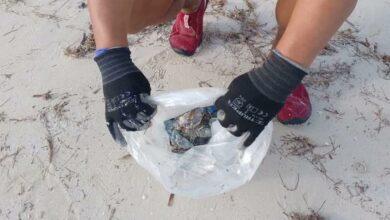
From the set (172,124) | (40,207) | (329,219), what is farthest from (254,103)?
(40,207)

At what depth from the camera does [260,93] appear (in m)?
1.04

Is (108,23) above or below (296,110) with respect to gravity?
above

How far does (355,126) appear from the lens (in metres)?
1.43

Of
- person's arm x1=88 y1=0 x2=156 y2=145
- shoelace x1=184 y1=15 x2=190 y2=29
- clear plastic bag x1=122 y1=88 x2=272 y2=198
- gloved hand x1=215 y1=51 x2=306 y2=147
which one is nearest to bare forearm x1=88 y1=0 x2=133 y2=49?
person's arm x1=88 y1=0 x2=156 y2=145

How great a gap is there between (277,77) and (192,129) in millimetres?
275

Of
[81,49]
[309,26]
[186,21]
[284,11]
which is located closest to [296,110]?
[284,11]

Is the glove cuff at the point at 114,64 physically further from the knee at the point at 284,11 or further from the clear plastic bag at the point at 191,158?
the knee at the point at 284,11

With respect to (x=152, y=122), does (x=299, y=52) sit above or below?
above

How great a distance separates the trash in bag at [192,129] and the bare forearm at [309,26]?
253 millimetres

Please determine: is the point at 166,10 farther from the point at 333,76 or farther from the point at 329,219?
the point at 329,219

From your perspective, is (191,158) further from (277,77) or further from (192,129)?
(277,77)

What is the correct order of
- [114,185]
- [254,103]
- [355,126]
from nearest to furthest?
[254,103] < [114,185] < [355,126]

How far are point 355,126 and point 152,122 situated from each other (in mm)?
649

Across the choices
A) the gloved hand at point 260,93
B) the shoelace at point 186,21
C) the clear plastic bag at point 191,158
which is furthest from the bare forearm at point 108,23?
the shoelace at point 186,21
